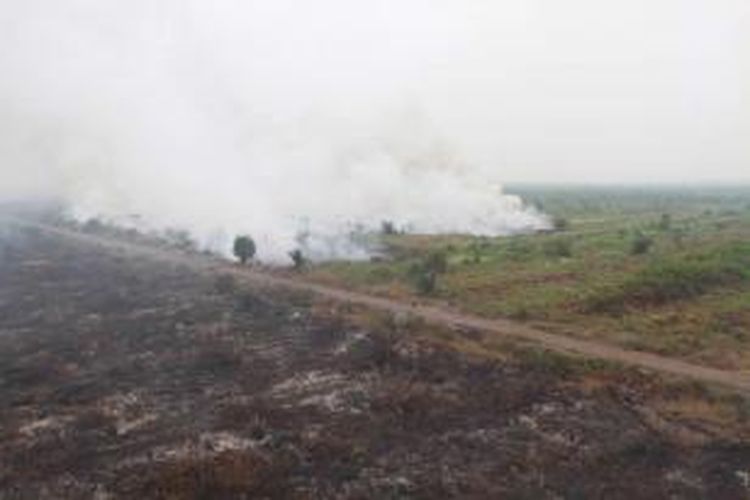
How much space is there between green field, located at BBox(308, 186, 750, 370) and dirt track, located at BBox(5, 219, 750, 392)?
5.16ft

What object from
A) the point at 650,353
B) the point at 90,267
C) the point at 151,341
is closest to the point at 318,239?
the point at 90,267

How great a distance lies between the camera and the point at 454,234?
127875 millimetres

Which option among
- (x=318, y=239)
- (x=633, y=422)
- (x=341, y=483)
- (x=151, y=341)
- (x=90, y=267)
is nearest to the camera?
(x=341, y=483)

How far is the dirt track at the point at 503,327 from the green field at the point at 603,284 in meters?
1.57

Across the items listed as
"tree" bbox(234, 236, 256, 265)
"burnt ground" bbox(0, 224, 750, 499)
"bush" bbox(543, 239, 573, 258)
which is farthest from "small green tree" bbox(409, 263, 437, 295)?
"tree" bbox(234, 236, 256, 265)

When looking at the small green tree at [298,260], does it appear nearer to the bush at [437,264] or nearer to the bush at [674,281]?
the bush at [437,264]

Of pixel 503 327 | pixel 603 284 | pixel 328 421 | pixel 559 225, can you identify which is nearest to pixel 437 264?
pixel 603 284

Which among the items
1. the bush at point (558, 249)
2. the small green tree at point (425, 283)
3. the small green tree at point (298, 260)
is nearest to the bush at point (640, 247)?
the bush at point (558, 249)

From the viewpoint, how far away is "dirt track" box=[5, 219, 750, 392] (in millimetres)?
48094

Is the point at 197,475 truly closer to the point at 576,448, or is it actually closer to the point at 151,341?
the point at 576,448

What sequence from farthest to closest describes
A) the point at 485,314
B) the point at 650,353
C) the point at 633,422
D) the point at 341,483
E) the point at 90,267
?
the point at 90,267 → the point at 485,314 → the point at 650,353 → the point at 633,422 → the point at 341,483

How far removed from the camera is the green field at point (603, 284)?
57844mm

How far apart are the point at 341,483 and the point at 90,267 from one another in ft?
223

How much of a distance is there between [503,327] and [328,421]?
2244 centimetres
